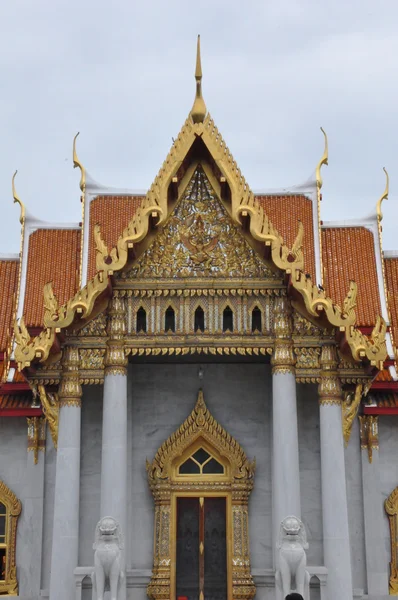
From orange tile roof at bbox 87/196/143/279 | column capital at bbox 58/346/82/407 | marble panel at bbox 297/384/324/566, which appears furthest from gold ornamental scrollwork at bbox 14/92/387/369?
orange tile roof at bbox 87/196/143/279

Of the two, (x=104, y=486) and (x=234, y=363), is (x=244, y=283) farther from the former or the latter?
(x=104, y=486)

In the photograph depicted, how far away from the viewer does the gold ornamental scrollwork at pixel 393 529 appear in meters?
19.9

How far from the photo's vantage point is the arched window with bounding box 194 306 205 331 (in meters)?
18.3

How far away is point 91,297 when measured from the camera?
1753 centimetres

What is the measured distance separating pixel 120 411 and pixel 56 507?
1.90 m

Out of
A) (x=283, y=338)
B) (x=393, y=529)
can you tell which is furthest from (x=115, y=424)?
(x=393, y=529)

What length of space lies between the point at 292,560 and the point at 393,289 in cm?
911

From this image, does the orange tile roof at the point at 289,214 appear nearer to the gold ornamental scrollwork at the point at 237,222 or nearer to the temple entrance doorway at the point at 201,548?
the gold ornamental scrollwork at the point at 237,222

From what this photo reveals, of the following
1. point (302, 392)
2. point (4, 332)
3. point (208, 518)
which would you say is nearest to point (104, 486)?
point (208, 518)

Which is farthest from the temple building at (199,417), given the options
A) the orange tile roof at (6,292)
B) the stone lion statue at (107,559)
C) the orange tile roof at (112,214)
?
the orange tile roof at (112,214)

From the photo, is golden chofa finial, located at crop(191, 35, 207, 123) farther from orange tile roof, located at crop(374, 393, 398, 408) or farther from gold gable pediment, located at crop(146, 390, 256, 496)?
orange tile roof, located at crop(374, 393, 398, 408)

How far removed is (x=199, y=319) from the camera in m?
18.4

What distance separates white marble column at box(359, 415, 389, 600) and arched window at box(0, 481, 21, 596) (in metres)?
6.68

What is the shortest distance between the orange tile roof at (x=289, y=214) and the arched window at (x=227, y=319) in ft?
20.5
